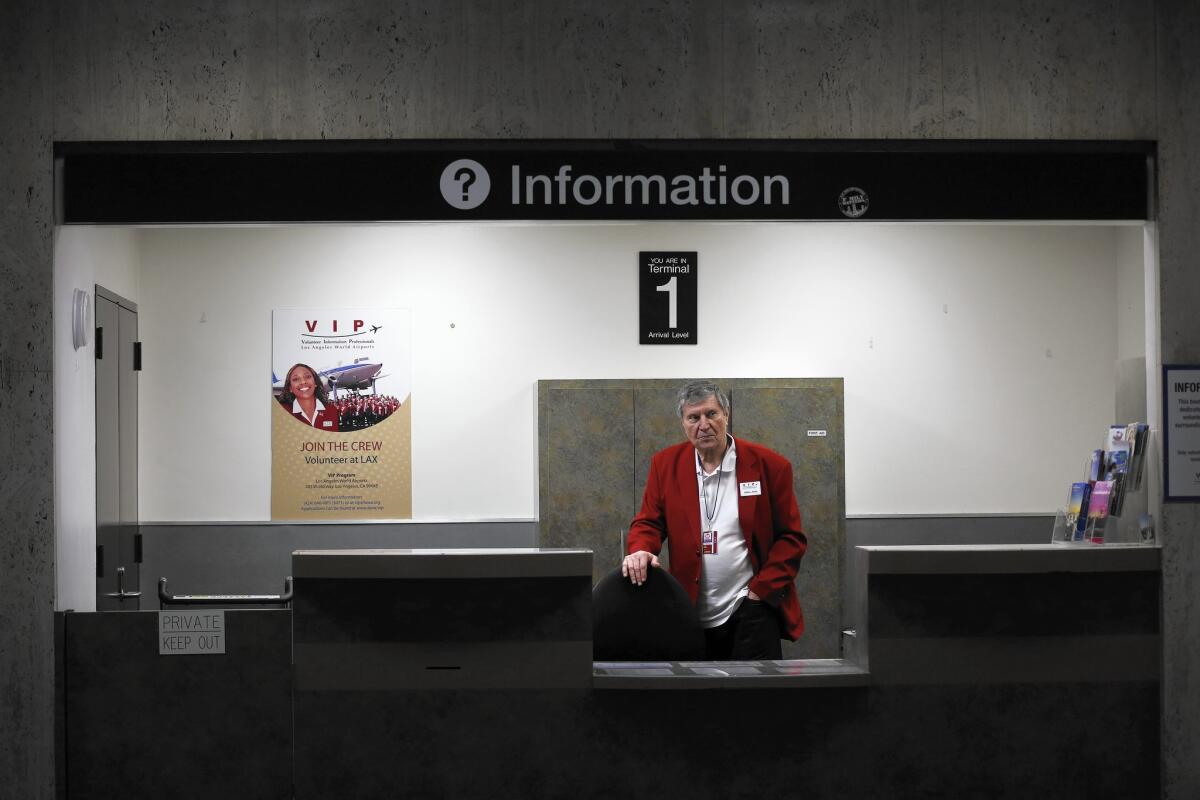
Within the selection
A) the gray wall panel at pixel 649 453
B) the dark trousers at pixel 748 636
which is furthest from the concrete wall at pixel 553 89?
the gray wall panel at pixel 649 453

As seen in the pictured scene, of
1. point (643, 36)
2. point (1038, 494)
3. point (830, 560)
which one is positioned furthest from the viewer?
point (1038, 494)

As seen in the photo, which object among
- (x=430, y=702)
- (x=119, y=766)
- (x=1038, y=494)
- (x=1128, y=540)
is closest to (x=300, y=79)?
(x=430, y=702)

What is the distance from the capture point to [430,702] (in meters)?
3.59

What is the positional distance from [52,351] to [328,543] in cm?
263

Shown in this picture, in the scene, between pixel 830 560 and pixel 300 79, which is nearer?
pixel 300 79

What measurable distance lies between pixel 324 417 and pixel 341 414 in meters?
0.10

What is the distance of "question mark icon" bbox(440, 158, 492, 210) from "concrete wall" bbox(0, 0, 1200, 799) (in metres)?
0.13

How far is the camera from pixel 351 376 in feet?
20.6

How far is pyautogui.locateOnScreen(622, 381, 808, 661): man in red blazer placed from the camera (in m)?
4.01

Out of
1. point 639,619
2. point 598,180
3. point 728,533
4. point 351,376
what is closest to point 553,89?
point 598,180

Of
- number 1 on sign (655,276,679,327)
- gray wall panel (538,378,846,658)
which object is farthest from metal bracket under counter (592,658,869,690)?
number 1 on sign (655,276,679,327)

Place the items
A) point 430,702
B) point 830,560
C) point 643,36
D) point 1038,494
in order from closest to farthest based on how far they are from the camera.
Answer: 1. point 430,702
2. point 643,36
3. point 830,560
4. point 1038,494

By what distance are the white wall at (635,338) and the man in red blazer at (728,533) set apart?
2147mm

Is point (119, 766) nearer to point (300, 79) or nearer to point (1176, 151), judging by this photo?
point (300, 79)
